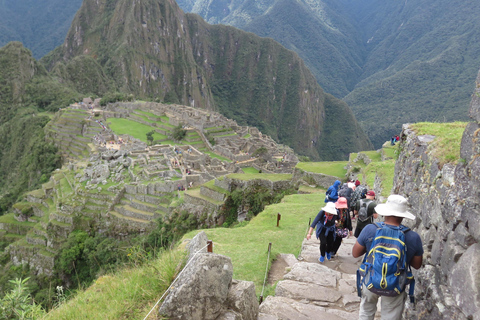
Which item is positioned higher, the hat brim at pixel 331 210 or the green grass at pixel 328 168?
the hat brim at pixel 331 210

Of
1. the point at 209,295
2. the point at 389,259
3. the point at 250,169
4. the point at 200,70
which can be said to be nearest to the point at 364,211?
the point at 389,259

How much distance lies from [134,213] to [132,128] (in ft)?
104

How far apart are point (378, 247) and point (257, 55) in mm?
188079

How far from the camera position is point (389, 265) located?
10.0 feet

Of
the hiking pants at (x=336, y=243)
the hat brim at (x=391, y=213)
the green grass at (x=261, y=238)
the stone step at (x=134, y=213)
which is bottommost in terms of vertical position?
the stone step at (x=134, y=213)

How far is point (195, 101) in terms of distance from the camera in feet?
475

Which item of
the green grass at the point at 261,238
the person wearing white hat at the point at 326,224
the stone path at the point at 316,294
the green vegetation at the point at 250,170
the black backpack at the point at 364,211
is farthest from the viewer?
the green vegetation at the point at 250,170

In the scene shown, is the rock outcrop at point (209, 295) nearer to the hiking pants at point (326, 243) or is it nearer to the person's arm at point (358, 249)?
the person's arm at point (358, 249)

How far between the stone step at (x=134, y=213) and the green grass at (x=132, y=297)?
585 inches

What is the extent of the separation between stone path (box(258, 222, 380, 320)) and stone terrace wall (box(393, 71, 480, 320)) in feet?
3.54

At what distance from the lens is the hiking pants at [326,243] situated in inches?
226

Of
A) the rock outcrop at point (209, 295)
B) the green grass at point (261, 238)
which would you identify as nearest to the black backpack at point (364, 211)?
the green grass at point (261, 238)

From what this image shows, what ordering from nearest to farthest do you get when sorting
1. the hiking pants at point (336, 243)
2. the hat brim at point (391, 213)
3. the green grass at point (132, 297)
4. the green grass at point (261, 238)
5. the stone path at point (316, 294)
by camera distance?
the hat brim at point (391, 213), the green grass at point (132, 297), the stone path at point (316, 294), the hiking pants at point (336, 243), the green grass at point (261, 238)

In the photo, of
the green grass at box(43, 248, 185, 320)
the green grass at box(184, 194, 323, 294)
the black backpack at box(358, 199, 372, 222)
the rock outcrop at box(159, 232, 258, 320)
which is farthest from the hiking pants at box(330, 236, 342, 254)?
Answer: the green grass at box(43, 248, 185, 320)
